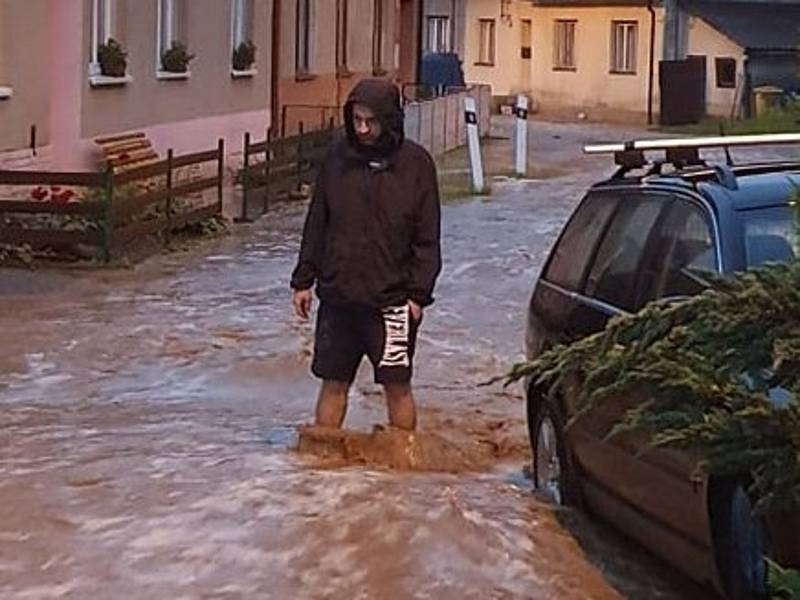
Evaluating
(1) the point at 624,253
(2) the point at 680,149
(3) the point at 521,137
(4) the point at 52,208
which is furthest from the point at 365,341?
(3) the point at 521,137

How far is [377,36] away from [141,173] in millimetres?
21283

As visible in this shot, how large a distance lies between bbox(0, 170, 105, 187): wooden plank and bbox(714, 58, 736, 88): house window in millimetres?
38986

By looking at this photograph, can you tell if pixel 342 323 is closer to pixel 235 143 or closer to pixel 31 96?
pixel 31 96

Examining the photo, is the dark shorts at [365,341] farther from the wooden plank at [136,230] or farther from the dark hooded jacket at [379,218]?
the wooden plank at [136,230]

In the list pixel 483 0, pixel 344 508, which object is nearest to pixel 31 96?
pixel 344 508

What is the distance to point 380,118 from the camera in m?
9.19

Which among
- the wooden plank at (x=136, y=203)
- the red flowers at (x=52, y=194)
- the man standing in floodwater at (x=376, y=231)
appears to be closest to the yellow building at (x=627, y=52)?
the wooden plank at (x=136, y=203)

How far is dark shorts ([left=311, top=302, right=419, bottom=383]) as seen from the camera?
30.6 feet

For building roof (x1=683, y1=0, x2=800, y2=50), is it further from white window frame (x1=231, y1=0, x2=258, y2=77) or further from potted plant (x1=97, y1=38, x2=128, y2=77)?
potted plant (x1=97, y1=38, x2=128, y2=77)

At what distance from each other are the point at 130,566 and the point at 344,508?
3.85 feet

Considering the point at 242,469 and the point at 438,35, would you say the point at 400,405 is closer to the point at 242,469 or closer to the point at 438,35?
the point at 242,469

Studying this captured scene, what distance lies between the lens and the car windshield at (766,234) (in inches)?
283

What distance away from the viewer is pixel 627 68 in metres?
60.0

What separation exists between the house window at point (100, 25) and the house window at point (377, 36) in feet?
51.0
